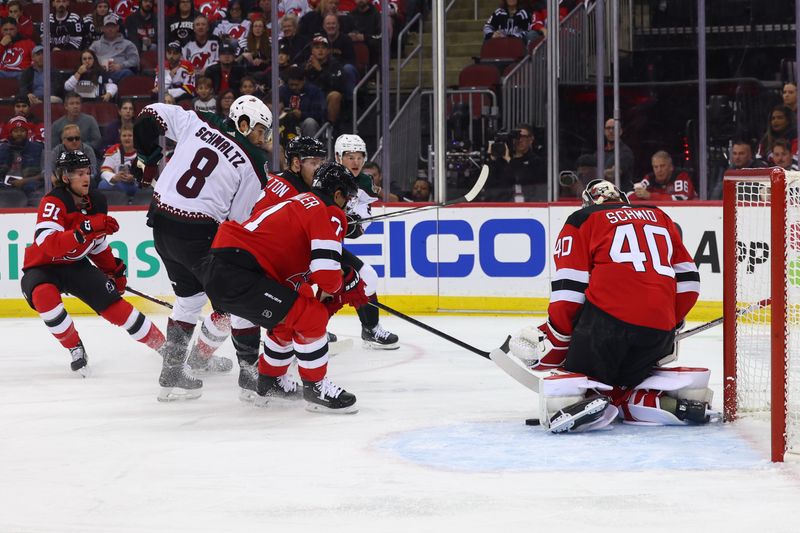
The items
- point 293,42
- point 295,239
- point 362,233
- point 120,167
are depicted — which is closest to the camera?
point 295,239

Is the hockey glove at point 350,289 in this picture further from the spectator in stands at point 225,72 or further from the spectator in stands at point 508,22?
the spectator in stands at point 508,22

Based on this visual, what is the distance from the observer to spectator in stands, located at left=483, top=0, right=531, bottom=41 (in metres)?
8.37

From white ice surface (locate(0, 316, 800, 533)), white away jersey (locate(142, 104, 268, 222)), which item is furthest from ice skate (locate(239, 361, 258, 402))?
white away jersey (locate(142, 104, 268, 222))

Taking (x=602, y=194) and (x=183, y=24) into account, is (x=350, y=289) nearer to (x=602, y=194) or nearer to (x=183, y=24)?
(x=602, y=194)

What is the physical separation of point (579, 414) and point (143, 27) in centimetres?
580

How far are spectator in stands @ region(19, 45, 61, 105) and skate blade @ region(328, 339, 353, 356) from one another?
3.20m

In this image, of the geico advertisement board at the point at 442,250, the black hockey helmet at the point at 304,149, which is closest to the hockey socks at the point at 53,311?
the black hockey helmet at the point at 304,149

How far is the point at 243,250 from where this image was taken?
377 centimetres

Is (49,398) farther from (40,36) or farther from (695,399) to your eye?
(40,36)

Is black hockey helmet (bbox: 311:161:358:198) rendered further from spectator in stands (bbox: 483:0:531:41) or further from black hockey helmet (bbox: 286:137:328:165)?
spectator in stands (bbox: 483:0:531:41)

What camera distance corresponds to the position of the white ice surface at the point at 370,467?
→ 102 inches

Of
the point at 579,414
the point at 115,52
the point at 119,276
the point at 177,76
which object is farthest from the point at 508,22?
the point at 579,414

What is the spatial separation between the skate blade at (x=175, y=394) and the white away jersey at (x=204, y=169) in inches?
25.7

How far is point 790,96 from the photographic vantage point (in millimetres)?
6973
